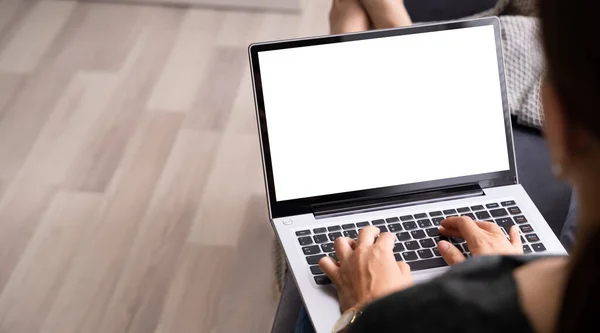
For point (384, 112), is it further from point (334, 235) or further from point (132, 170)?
point (132, 170)

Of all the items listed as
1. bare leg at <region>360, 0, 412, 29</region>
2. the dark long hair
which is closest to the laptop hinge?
bare leg at <region>360, 0, 412, 29</region>

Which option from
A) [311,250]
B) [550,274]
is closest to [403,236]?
[311,250]

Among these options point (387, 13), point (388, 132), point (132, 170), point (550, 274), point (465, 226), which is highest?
point (132, 170)

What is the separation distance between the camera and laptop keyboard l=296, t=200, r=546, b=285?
2.97ft

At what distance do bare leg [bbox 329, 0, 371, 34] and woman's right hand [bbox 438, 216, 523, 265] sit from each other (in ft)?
2.09

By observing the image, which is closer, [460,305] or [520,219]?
[460,305]

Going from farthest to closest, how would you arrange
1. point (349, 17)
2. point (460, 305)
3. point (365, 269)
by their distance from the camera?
point (349, 17)
point (365, 269)
point (460, 305)

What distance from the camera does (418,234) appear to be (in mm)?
933

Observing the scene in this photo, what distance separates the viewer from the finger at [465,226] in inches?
33.4

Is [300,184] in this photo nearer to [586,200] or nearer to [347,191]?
[347,191]

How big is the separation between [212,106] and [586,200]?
5.66ft

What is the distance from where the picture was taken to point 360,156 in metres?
0.99

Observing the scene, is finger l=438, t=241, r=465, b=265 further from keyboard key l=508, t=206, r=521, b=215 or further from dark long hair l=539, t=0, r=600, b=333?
dark long hair l=539, t=0, r=600, b=333

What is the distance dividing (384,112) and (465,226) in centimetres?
22
